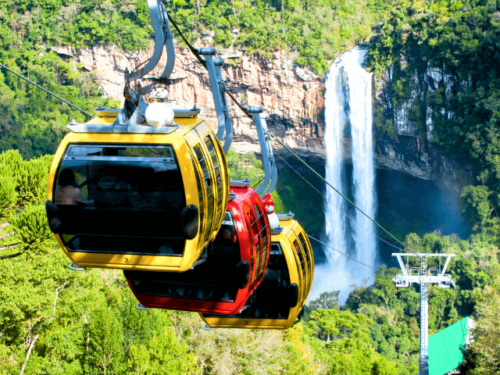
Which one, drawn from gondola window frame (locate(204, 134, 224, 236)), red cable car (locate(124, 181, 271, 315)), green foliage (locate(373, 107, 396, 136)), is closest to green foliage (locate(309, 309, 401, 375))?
red cable car (locate(124, 181, 271, 315))

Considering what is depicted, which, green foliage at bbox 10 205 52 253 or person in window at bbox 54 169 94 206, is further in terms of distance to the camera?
green foliage at bbox 10 205 52 253

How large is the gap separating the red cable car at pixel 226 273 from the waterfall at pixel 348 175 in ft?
139

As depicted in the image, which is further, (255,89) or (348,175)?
(348,175)

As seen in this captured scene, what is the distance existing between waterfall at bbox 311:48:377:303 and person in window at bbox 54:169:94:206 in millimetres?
44746

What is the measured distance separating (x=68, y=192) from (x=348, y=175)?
50.9 meters

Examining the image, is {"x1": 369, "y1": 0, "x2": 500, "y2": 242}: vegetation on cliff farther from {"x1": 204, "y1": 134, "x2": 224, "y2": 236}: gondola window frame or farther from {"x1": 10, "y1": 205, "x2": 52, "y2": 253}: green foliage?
{"x1": 204, "y1": 134, "x2": 224, "y2": 236}: gondola window frame

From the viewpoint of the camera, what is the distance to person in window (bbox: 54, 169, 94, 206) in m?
5.73

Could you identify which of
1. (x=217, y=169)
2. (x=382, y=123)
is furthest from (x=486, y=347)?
(x=382, y=123)

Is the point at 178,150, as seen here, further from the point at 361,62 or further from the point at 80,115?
the point at 80,115

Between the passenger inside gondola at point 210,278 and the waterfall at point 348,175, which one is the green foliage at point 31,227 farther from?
the waterfall at point 348,175

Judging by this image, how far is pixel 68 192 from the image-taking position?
5.79m

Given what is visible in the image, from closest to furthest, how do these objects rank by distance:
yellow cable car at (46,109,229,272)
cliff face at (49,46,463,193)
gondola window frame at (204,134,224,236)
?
yellow cable car at (46,109,229,272) → gondola window frame at (204,134,224,236) → cliff face at (49,46,463,193)

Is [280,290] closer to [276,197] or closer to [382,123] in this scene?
[382,123]

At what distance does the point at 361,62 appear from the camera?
50.6 meters
